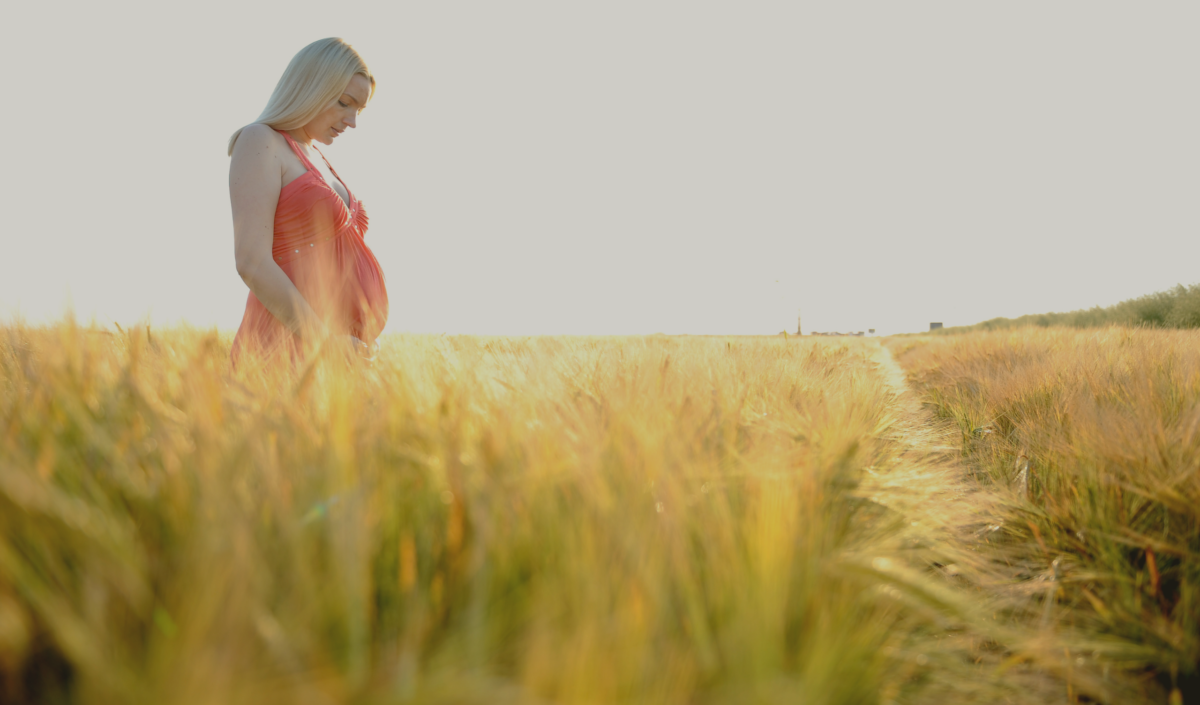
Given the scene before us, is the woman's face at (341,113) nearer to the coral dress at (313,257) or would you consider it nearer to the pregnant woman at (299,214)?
the pregnant woman at (299,214)

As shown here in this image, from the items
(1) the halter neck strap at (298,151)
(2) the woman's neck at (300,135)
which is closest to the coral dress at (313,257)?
(1) the halter neck strap at (298,151)

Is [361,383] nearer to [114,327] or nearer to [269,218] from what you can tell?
[269,218]

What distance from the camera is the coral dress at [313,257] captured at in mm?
2139

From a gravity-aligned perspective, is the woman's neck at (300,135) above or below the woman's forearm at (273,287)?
above

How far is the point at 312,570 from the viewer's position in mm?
682

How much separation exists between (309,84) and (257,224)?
24.9 inches

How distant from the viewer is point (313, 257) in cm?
223

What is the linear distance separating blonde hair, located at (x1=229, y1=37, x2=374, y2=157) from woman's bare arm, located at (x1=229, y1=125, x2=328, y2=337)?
0.72 feet

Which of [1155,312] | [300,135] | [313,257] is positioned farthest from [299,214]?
[1155,312]

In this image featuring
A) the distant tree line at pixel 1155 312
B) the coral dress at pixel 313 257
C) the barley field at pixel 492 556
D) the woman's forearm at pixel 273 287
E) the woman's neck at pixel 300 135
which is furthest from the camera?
the distant tree line at pixel 1155 312

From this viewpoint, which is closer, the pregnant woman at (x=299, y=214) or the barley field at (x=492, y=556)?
the barley field at (x=492, y=556)

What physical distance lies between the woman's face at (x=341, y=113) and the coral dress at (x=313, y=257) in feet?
0.59

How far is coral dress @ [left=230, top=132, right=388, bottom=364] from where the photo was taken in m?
2.14

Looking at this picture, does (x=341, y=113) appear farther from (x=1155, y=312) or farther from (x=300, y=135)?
(x=1155, y=312)
